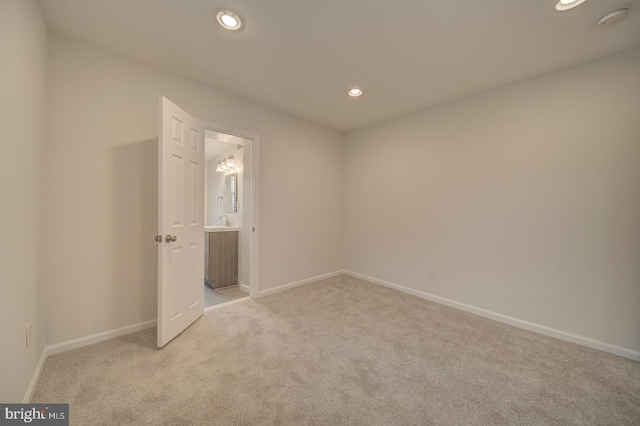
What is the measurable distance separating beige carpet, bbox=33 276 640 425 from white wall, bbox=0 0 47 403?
35cm

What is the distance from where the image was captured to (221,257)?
352 centimetres

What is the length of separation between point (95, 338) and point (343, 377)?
209 centimetres

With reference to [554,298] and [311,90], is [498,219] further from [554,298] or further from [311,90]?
[311,90]

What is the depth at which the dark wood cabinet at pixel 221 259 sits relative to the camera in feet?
11.3

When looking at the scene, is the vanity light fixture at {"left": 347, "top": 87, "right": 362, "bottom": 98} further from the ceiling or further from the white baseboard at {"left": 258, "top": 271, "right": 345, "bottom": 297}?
the white baseboard at {"left": 258, "top": 271, "right": 345, "bottom": 297}

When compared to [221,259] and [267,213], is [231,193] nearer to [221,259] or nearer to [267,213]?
[221,259]

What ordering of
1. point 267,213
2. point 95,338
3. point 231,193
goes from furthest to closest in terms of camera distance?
point 231,193 < point 267,213 < point 95,338

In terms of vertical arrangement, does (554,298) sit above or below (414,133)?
below

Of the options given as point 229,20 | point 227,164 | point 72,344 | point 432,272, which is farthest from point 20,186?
point 432,272

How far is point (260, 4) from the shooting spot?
5.07 feet

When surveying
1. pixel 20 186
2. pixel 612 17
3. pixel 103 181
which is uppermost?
pixel 612 17

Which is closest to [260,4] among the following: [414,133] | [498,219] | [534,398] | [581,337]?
[414,133]

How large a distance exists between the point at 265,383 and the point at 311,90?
9.07ft

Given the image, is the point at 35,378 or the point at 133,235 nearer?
the point at 35,378
